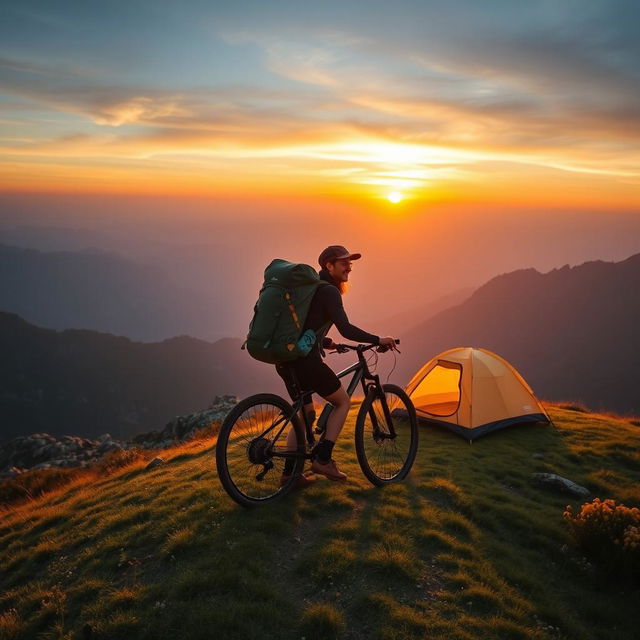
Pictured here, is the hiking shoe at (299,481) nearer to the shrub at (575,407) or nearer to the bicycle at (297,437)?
the bicycle at (297,437)

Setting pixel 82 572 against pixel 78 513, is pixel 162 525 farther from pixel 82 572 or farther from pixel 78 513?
pixel 78 513

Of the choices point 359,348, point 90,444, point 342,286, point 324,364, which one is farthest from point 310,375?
point 90,444

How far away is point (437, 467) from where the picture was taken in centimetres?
998

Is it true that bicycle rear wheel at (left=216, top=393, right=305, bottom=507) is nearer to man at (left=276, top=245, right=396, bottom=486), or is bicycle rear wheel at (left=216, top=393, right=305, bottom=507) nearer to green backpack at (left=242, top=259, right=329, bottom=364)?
man at (left=276, top=245, right=396, bottom=486)

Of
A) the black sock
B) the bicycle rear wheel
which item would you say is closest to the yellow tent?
the black sock

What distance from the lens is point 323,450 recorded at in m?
7.06

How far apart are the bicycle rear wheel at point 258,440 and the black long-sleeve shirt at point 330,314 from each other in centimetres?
125

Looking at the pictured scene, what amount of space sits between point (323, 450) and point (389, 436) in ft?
4.99

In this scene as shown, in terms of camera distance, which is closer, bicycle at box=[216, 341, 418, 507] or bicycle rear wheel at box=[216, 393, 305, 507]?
bicycle rear wheel at box=[216, 393, 305, 507]

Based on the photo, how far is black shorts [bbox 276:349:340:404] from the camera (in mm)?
6586

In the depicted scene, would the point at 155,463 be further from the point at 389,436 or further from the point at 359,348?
the point at 359,348

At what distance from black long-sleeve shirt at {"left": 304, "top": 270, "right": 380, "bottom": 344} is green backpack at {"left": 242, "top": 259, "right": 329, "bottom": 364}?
158 millimetres

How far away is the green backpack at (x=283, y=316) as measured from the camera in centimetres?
610

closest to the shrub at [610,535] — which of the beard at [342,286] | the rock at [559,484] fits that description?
the rock at [559,484]
